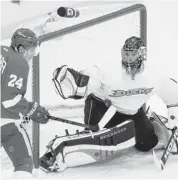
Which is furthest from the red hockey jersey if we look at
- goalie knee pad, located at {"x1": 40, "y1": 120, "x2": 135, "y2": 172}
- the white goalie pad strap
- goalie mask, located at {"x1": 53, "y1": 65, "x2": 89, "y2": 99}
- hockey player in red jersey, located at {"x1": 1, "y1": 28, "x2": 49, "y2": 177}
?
the white goalie pad strap

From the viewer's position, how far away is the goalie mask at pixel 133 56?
1.68 meters

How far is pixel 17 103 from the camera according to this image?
1494 mm

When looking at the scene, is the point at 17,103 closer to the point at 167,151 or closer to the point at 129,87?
the point at 129,87

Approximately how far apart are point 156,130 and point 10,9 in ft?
5.99

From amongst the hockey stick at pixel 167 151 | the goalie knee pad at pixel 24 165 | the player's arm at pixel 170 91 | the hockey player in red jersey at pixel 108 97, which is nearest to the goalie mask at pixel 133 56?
the hockey player in red jersey at pixel 108 97

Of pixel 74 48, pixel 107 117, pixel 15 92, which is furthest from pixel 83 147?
pixel 74 48

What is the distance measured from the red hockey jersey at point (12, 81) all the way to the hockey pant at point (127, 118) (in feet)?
1.21

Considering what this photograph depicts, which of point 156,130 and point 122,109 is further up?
point 122,109

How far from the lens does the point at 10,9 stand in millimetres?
3248

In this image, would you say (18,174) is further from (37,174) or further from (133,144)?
(133,144)

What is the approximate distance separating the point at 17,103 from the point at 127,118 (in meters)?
0.56

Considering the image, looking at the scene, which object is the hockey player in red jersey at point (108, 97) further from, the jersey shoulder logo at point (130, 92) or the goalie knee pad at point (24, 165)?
the goalie knee pad at point (24, 165)

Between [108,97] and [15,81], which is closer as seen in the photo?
[15,81]

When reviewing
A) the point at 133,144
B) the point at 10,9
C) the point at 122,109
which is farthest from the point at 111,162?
the point at 10,9
